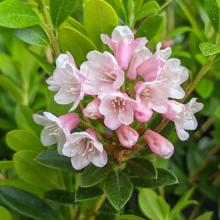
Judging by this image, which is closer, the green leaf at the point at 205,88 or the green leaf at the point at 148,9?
the green leaf at the point at 148,9

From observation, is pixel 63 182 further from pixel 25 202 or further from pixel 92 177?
pixel 92 177

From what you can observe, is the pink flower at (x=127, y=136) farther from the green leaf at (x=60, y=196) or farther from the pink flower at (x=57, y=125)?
the green leaf at (x=60, y=196)

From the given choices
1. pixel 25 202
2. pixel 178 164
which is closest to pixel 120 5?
pixel 25 202

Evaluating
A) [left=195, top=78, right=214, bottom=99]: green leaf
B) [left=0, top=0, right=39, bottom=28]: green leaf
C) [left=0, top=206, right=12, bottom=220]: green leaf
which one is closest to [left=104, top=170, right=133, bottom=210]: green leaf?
[left=0, top=206, right=12, bottom=220]: green leaf

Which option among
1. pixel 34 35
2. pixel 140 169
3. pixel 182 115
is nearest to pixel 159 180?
pixel 140 169

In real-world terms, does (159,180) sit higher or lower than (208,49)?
lower

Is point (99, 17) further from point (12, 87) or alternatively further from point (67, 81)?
point (12, 87)

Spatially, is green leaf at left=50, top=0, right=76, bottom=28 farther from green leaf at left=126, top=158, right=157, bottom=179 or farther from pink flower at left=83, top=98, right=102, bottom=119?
green leaf at left=126, top=158, right=157, bottom=179

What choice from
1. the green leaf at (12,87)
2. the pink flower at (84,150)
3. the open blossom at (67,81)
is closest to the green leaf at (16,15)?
the open blossom at (67,81)
